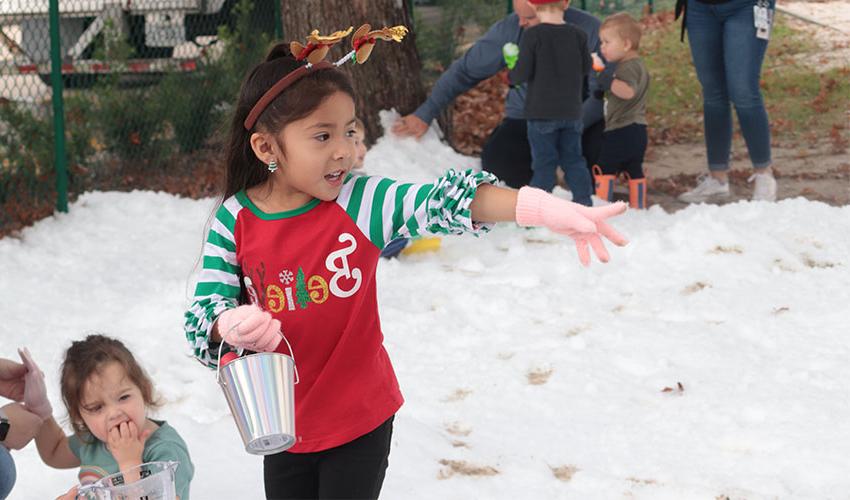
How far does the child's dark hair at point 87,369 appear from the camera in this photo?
10.3ft

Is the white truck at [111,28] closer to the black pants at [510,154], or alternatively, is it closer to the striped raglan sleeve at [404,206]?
the black pants at [510,154]

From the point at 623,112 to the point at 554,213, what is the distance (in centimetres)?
579

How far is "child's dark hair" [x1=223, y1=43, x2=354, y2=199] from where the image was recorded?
8.45 ft

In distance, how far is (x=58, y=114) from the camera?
23.1 feet

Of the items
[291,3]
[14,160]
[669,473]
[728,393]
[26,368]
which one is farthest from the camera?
[291,3]

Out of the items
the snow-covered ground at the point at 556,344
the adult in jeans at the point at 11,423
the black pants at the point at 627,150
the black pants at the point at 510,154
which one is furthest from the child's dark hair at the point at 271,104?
the black pants at the point at 627,150

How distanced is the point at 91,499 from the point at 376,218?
3.49 ft

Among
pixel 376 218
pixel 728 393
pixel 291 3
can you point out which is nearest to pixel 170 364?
pixel 728 393

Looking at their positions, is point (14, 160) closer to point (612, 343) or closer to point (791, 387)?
point (612, 343)

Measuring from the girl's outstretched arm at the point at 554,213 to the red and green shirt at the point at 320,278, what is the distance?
102 mm

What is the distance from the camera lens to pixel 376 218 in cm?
258

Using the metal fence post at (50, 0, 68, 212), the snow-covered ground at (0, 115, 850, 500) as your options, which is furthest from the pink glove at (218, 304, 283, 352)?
the metal fence post at (50, 0, 68, 212)

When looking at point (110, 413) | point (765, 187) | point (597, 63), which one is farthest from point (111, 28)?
point (110, 413)

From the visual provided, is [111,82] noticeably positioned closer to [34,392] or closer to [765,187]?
[765,187]
